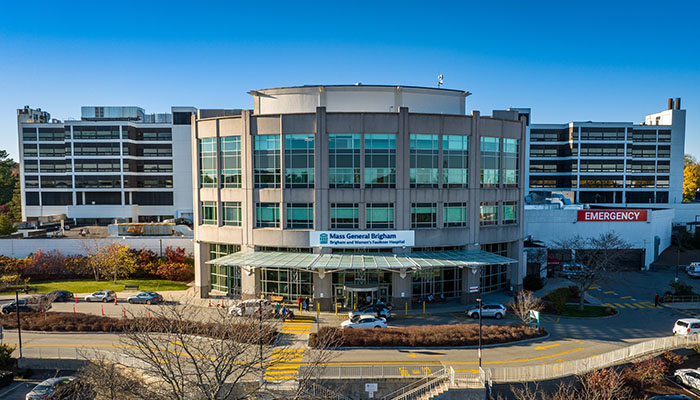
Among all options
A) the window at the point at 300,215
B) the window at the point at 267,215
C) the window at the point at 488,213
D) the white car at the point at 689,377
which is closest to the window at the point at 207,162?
the window at the point at 267,215

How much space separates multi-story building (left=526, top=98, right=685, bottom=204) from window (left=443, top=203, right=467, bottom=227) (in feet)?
171

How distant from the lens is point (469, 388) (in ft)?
79.9

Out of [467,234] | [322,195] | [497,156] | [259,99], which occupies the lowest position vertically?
[467,234]

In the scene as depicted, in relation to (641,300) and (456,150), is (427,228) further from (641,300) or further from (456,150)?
(641,300)

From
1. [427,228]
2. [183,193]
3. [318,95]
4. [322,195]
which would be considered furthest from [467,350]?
[183,193]

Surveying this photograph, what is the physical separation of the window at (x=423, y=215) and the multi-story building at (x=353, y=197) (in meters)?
0.14

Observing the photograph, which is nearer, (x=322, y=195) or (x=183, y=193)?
(x=322, y=195)

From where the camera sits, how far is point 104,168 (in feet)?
267

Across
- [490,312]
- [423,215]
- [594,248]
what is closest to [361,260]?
[423,215]

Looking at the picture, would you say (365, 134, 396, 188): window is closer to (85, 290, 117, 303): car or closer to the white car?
the white car

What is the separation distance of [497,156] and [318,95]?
20299mm

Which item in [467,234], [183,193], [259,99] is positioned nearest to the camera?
[467,234]

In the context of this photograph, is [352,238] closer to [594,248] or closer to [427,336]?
[427,336]

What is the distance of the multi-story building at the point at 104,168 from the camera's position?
80.6 m
